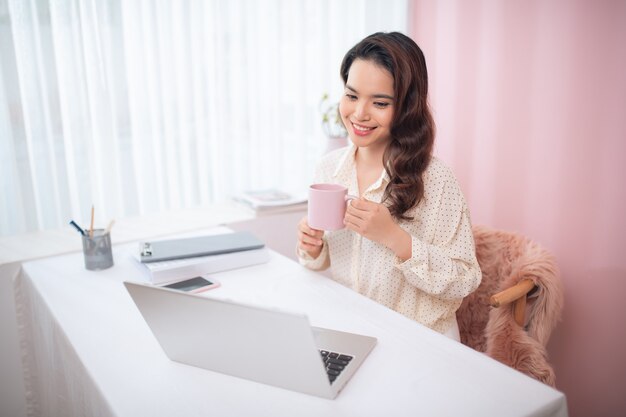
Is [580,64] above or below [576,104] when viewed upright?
above

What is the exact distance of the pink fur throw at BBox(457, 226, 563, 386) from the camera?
1.24 metres

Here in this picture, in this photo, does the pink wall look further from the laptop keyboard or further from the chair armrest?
the laptop keyboard

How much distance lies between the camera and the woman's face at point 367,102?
1.15m

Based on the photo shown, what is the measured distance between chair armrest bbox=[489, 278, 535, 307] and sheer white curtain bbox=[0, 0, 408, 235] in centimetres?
120

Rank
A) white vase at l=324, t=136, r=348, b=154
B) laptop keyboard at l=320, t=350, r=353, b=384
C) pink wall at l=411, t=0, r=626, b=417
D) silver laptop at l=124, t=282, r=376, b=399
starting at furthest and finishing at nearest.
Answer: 1. white vase at l=324, t=136, r=348, b=154
2. pink wall at l=411, t=0, r=626, b=417
3. laptop keyboard at l=320, t=350, r=353, b=384
4. silver laptop at l=124, t=282, r=376, b=399

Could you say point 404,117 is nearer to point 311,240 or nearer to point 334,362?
point 311,240

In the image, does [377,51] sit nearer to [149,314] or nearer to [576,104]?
[149,314]

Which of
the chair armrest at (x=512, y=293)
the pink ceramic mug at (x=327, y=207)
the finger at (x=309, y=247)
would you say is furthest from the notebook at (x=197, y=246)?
the chair armrest at (x=512, y=293)

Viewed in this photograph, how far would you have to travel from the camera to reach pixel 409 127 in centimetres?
120

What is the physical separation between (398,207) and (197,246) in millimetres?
544

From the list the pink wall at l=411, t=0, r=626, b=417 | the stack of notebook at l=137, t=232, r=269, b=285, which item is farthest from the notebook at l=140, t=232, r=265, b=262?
the pink wall at l=411, t=0, r=626, b=417

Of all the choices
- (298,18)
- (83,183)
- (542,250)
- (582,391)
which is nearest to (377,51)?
(542,250)

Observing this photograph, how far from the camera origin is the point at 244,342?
764mm

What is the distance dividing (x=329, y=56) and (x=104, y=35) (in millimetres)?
930
